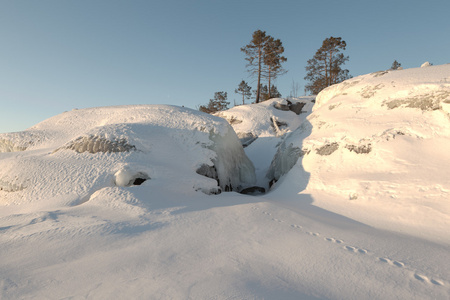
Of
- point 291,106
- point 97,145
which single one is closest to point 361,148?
point 97,145

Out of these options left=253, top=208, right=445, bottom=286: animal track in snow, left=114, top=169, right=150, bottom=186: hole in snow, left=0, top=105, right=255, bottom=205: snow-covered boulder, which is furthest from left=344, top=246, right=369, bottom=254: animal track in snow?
left=114, top=169, right=150, bottom=186: hole in snow

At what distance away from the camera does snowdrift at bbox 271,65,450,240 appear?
4301 mm

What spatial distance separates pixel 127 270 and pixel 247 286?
1.24m

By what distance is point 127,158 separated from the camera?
6.44 metres

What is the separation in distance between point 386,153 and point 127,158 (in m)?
6.95

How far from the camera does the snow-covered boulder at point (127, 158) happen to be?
5.65m

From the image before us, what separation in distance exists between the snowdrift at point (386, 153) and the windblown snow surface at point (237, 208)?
0.11 ft

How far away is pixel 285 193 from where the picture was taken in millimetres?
6766

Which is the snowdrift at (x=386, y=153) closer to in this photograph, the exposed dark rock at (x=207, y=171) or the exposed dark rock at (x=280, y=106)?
the exposed dark rock at (x=207, y=171)

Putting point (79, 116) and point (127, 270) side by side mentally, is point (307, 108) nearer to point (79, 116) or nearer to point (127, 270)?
point (79, 116)

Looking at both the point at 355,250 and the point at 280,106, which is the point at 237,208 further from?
the point at 280,106

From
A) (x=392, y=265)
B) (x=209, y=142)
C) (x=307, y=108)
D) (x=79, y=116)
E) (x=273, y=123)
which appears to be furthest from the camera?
(x=307, y=108)

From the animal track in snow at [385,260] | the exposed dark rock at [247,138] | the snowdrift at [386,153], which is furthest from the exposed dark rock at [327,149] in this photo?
the exposed dark rock at [247,138]

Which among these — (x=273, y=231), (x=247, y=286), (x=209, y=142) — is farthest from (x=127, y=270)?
(x=209, y=142)
